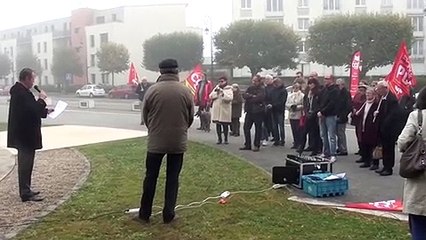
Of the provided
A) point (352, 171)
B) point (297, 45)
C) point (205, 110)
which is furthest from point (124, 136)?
point (297, 45)

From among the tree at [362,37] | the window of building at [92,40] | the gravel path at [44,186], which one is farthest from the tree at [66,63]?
the gravel path at [44,186]

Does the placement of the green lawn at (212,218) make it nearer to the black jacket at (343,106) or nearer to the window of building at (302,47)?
the black jacket at (343,106)

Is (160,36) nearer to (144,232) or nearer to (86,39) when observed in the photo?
(86,39)

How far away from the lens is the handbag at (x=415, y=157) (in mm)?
4391

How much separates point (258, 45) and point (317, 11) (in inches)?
617

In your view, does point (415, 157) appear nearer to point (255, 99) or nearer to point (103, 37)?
point (255, 99)

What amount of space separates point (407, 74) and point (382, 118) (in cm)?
299

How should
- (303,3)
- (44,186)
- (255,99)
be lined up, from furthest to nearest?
(303,3) < (255,99) < (44,186)

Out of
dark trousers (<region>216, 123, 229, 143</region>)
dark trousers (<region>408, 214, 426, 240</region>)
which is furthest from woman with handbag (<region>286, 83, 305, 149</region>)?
dark trousers (<region>408, 214, 426, 240</region>)

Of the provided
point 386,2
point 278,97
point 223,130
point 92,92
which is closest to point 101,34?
point 92,92

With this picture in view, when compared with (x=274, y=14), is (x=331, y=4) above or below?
above

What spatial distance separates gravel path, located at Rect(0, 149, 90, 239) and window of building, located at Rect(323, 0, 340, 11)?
2345 inches

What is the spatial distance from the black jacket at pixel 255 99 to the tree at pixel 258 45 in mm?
43793

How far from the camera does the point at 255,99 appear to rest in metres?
13.3
